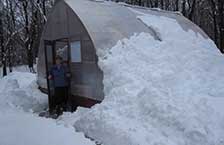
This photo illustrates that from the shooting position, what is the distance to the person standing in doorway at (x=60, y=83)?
8.37 m

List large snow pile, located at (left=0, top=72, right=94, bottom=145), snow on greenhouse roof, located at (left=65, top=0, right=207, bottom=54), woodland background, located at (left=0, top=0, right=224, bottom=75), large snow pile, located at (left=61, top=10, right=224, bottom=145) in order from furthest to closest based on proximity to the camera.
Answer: woodland background, located at (left=0, top=0, right=224, bottom=75) < snow on greenhouse roof, located at (left=65, top=0, right=207, bottom=54) < large snow pile, located at (left=0, top=72, right=94, bottom=145) < large snow pile, located at (left=61, top=10, right=224, bottom=145)

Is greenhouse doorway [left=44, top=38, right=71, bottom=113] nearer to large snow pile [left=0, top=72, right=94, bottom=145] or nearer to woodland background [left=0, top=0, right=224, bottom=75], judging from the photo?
large snow pile [left=0, top=72, right=94, bottom=145]

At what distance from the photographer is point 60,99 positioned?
855 centimetres

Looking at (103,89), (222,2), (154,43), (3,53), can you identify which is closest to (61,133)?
(103,89)

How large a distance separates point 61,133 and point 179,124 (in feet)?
8.27

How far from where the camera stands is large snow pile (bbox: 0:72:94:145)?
19.0 ft

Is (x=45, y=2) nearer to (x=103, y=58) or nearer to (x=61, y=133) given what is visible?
(x=103, y=58)

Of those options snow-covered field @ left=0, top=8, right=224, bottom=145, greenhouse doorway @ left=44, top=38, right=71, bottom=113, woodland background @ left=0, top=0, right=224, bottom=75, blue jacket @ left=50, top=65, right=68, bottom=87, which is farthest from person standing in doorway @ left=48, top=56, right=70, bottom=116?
woodland background @ left=0, top=0, right=224, bottom=75

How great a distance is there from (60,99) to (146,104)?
342 centimetres

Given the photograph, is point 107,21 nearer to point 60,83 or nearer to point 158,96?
point 60,83

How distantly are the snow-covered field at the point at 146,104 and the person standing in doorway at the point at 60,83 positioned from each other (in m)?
0.72

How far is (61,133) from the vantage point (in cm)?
622

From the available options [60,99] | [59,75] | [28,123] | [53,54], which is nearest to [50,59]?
[53,54]

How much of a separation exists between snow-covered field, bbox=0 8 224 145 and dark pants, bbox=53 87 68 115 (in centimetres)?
67
